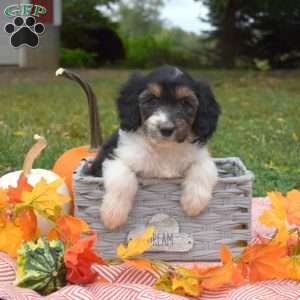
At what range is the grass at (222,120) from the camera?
5.99m

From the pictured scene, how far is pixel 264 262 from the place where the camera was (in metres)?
2.87

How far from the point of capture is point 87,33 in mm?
21688

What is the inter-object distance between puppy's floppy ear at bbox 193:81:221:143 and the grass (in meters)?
0.62

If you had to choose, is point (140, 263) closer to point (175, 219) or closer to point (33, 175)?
point (175, 219)

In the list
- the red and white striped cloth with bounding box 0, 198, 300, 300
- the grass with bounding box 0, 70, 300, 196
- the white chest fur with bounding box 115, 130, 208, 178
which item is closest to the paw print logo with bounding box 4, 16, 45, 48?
the grass with bounding box 0, 70, 300, 196

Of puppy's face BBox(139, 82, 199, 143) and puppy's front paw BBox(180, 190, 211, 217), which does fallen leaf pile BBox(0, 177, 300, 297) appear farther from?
puppy's face BBox(139, 82, 199, 143)

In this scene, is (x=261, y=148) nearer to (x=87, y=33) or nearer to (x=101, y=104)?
(x=101, y=104)

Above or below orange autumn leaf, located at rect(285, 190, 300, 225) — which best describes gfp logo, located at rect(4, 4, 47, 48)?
above

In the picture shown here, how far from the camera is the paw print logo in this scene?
436 cm

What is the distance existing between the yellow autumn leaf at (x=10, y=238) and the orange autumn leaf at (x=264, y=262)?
1000 mm

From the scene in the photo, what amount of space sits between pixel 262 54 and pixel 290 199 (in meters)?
19.2

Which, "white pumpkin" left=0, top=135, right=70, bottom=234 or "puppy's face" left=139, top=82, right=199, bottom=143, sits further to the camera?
"white pumpkin" left=0, top=135, right=70, bottom=234

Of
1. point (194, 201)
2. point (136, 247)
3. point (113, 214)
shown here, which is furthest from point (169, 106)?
point (136, 247)

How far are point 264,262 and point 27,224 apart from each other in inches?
41.4
